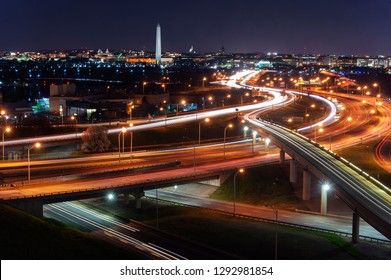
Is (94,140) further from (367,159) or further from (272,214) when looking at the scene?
(367,159)

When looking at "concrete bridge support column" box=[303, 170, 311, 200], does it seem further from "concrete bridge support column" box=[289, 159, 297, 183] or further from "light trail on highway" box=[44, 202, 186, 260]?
"light trail on highway" box=[44, 202, 186, 260]

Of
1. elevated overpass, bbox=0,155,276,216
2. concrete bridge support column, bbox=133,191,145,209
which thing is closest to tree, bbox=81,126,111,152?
elevated overpass, bbox=0,155,276,216

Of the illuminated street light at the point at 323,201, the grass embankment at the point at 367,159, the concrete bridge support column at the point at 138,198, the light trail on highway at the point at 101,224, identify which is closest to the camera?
the light trail on highway at the point at 101,224

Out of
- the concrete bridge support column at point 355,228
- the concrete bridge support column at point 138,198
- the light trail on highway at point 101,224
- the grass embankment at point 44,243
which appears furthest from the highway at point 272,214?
the grass embankment at point 44,243

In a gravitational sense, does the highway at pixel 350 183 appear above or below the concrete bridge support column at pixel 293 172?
above

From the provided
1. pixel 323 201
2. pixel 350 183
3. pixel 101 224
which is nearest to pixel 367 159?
pixel 323 201

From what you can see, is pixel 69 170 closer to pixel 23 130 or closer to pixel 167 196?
pixel 167 196

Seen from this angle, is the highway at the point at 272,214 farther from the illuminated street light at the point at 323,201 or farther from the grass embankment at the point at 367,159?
the grass embankment at the point at 367,159
